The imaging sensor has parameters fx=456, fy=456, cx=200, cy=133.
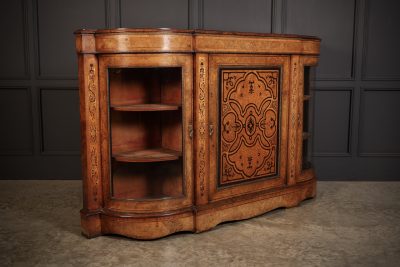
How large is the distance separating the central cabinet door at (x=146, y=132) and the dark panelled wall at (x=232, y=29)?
1.23m

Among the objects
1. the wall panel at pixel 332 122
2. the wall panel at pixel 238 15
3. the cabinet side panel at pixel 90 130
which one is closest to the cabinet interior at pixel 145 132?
the cabinet side panel at pixel 90 130

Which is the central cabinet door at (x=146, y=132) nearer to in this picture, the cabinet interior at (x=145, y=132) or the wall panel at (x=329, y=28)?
the cabinet interior at (x=145, y=132)

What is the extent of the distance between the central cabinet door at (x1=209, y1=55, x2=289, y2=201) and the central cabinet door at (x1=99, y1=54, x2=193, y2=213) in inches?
8.0

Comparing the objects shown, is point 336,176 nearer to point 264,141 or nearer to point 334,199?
point 334,199

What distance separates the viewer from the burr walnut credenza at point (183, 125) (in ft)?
9.25

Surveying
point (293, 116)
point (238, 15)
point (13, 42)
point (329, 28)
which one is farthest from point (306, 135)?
point (13, 42)

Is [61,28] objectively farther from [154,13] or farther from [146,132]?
[146,132]

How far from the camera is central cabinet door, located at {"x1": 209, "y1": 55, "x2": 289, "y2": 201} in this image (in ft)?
10.0

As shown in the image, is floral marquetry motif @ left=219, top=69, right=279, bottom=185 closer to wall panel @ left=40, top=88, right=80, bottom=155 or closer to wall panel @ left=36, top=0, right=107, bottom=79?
wall panel @ left=36, top=0, right=107, bottom=79

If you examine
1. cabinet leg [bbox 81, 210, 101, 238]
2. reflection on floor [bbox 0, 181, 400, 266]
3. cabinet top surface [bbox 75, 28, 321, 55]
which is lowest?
reflection on floor [bbox 0, 181, 400, 266]

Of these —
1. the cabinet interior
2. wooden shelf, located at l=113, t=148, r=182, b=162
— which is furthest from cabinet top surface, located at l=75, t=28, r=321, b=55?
wooden shelf, located at l=113, t=148, r=182, b=162

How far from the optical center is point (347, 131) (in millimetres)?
4328

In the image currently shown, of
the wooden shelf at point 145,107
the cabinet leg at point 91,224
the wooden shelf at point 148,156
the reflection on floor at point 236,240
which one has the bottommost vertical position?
the reflection on floor at point 236,240

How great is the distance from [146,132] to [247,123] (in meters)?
0.72
